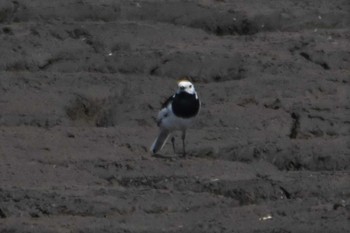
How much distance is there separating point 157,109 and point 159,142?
95cm

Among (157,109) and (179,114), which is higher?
(179,114)

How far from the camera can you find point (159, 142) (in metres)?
10.7

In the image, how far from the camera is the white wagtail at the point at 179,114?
1073 cm

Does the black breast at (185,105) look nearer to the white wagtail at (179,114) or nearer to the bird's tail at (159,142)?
the white wagtail at (179,114)

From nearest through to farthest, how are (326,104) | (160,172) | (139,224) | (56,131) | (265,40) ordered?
(139,224)
(160,172)
(56,131)
(326,104)
(265,40)

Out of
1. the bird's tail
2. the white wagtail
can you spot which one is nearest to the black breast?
the white wagtail

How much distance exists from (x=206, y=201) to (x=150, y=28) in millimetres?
3892

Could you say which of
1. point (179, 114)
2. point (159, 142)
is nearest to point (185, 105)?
point (179, 114)

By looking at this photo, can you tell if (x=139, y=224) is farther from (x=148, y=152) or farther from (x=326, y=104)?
(x=326, y=104)

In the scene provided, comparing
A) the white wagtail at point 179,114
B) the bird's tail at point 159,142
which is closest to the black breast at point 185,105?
the white wagtail at point 179,114

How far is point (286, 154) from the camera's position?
1054cm

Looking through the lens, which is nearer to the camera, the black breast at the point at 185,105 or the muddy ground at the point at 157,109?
the muddy ground at the point at 157,109

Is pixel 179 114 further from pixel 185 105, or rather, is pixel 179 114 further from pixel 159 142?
pixel 159 142

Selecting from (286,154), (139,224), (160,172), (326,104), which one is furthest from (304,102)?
(139,224)
